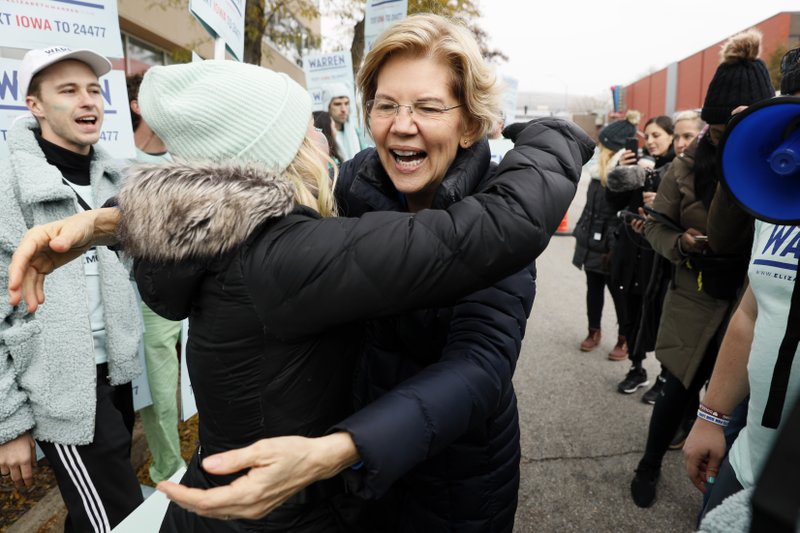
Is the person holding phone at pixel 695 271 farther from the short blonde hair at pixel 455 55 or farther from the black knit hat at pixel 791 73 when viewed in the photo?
the short blonde hair at pixel 455 55

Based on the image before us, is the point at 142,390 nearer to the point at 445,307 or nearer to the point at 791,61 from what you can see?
the point at 445,307

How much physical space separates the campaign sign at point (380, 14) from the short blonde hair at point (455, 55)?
15.7 ft

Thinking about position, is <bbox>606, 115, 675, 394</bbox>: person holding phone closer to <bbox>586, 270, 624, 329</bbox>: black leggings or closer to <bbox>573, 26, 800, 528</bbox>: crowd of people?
<bbox>573, 26, 800, 528</bbox>: crowd of people

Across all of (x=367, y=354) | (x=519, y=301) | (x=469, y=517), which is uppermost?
(x=519, y=301)

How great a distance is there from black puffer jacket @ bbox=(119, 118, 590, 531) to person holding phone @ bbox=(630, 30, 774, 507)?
5.90ft

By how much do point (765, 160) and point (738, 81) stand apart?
1.91 m

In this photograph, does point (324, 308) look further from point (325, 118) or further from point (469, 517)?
point (325, 118)

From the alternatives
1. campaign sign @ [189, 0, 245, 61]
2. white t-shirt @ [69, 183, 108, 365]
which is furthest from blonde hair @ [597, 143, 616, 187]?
white t-shirt @ [69, 183, 108, 365]

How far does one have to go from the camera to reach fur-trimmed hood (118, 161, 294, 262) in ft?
3.23

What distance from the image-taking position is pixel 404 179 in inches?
60.3

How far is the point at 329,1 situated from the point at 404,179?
1184cm


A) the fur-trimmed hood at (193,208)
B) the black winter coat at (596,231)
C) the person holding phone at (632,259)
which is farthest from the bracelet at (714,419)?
the black winter coat at (596,231)

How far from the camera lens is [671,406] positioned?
2.68 metres

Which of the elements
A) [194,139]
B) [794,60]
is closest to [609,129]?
[794,60]
